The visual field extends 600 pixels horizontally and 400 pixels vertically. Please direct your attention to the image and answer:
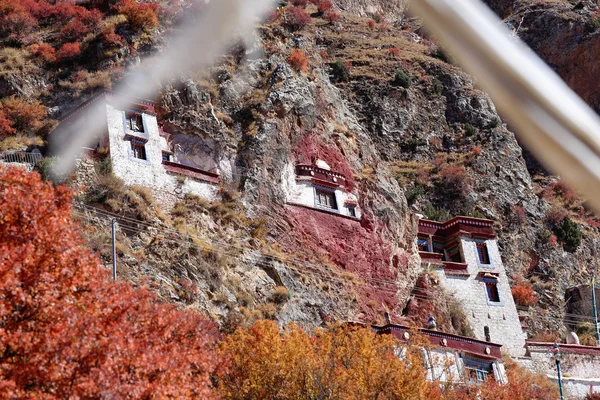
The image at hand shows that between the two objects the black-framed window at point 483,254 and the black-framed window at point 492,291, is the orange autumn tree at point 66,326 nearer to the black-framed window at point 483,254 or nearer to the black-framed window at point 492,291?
the black-framed window at point 492,291

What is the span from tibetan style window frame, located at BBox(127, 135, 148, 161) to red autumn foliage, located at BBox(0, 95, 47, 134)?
5.31 m

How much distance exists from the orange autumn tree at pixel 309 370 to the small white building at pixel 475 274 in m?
18.8

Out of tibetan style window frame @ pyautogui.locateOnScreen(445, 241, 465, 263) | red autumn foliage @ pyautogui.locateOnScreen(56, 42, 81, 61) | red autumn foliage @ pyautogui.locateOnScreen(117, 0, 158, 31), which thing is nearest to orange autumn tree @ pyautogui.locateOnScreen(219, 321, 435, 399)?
tibetan style window frame @ pyautogui.locateOnScreen(445, 241, 465, 263)

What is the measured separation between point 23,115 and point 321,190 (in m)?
16.1

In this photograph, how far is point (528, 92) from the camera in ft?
A: 11.9

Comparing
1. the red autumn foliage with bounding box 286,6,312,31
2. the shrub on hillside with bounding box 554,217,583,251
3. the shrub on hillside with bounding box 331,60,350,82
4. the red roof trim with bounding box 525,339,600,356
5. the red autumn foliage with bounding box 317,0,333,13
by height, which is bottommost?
the red roof trim with bounding box 525,339,600,356

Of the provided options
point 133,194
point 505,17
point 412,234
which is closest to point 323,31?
point 505,17

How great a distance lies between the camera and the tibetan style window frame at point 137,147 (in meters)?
39.4

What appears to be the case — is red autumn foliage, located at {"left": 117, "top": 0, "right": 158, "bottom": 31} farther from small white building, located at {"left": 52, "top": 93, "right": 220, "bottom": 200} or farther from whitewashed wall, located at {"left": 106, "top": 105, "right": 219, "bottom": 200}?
whitewashed wall, located at {"left": 106, "top": 105, "right": 219, "bottom": 200}

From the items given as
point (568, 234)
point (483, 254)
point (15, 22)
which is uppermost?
point (15, 22)

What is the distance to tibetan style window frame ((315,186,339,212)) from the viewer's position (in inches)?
1796

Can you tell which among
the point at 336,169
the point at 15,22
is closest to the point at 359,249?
the point at 336,169

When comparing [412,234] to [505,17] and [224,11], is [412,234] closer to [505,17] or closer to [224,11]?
[224,11]

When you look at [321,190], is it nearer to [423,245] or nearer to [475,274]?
[423,245]
